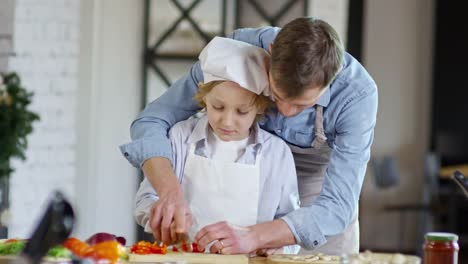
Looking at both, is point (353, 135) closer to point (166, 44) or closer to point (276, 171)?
point (276, 171)

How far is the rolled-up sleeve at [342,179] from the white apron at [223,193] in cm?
13

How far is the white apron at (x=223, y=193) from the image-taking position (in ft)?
8.59

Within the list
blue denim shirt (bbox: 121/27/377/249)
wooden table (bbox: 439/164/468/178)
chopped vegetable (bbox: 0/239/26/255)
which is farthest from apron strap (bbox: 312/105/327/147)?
wooden table (bbox: 439/164/468/178)

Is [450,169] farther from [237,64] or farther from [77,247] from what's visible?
[77,247]

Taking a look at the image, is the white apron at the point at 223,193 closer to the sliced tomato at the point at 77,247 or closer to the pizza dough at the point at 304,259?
the pizza dough at the point at 304,259

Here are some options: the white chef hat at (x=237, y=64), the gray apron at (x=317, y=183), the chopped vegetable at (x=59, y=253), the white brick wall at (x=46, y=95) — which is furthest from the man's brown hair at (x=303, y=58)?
the white brick wall at (x=46, y=95)

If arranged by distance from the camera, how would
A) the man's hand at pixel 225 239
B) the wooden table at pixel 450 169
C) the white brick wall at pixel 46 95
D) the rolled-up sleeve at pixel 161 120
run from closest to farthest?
the man's hand at pixel 225 239
the rolled-up sleeve at pixel 161 120
the white brick wall at pixel 46 95
the wooden table at pixel 450 169

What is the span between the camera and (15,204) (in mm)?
4973

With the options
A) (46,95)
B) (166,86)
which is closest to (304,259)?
(46,95)

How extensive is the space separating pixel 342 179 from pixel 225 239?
0.37 meters

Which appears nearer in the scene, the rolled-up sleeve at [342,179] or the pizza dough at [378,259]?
the pizza dough at [378,259]

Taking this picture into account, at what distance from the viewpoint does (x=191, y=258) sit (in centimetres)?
231

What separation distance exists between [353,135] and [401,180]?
6333mm

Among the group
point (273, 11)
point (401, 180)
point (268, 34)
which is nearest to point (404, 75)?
point (401, 180)
